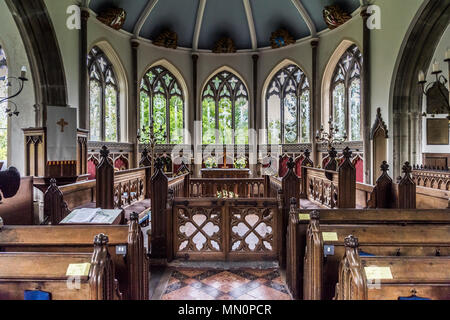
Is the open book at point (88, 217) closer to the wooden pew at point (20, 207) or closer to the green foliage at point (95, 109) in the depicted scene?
the wooden pew at point (20, 207)

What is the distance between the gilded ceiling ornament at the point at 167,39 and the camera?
1092cm

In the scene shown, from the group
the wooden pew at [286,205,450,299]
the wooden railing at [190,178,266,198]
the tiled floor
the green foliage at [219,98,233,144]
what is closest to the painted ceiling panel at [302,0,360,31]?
the green foliage at [219,98,233,144]

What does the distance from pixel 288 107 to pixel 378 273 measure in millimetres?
11226

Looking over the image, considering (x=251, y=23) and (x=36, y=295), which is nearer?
(x=36, y=295)

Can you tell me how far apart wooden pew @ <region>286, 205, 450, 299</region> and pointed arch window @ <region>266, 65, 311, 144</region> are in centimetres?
882

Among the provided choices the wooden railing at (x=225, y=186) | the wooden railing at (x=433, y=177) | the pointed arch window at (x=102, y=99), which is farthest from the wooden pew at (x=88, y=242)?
the pointed arch window at (x=102, y=99)

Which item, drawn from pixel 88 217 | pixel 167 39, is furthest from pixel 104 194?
pixel 167 39

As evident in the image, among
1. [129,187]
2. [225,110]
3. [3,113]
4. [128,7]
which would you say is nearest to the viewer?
[129,187]

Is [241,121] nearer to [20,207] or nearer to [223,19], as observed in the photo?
[223,19]

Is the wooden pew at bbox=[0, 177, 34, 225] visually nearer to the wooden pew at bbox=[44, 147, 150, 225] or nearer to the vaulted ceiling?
the wooden pew at bbox=[44, 147, 150, 225]

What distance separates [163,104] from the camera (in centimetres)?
1214

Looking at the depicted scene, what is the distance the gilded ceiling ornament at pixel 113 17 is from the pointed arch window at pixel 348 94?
7.90 metres

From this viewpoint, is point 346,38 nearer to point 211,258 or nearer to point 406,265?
point 211,258

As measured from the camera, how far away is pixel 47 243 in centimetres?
229
